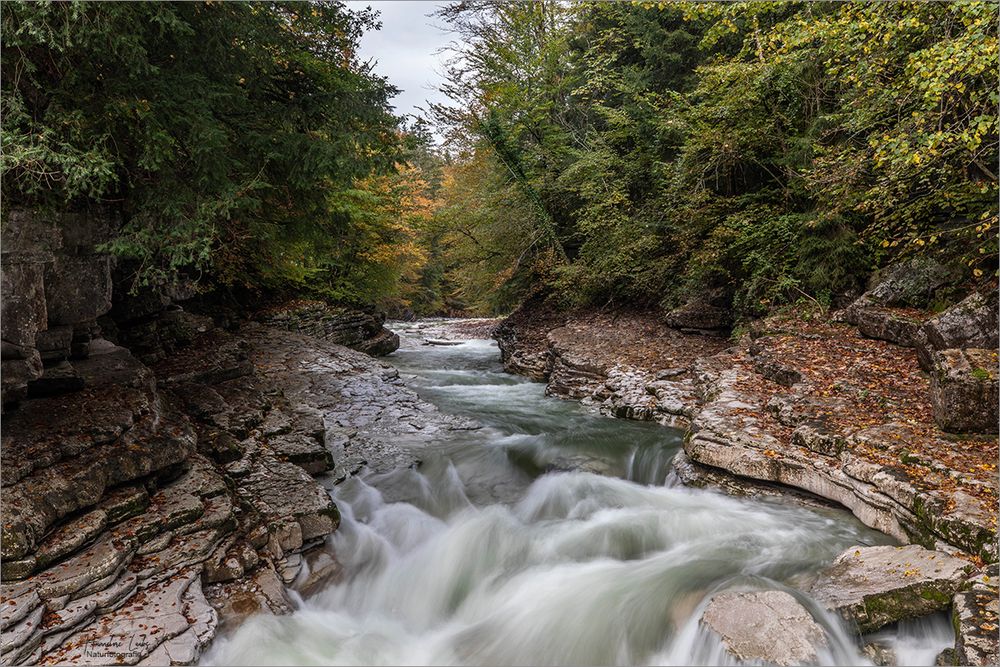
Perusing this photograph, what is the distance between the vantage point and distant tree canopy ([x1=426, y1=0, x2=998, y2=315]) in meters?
5.93

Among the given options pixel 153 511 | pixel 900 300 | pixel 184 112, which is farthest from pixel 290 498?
pixel 900 300

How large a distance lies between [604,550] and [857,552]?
2471 millimetres

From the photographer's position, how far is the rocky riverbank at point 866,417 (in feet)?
13.9

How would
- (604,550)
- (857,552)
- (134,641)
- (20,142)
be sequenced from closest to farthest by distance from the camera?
1. (134,641)
2. (20,142)
3. (857,552)
4. (604,550)

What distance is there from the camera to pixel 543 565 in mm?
5633

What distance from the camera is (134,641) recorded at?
357cm

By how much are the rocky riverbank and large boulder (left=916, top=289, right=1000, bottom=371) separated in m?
0.02

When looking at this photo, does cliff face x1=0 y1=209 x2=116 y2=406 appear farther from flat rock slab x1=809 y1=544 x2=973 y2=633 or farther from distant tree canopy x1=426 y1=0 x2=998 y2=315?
distant tree canopy x1=426 y1=0 x2=998 y2=315

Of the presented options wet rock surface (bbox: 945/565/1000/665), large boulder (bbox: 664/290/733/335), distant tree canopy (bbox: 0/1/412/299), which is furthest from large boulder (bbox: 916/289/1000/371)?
distant tree canopy (bbox: 0/1/412/299)

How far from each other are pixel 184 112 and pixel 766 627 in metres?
7.09

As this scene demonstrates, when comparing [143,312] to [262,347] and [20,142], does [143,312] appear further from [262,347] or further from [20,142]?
[20,142]

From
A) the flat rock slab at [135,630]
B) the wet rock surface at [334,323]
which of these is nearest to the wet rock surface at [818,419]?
the flat rock slab at [135,630]

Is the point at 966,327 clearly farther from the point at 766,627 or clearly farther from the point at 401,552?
the point at 401,552

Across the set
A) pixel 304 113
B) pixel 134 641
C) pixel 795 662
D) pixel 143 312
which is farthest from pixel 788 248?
pixel 143 312
